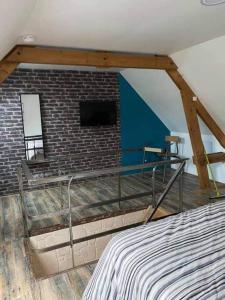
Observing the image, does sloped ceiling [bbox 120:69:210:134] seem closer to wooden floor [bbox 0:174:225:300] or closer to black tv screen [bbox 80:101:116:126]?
black tv screen [bbox 80:101:116:126]

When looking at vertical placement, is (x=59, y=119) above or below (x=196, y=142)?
above

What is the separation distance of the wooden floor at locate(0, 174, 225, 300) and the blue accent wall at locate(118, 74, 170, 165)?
4.91 ft

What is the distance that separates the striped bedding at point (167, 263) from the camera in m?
1.08

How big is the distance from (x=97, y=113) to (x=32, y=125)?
136 cm

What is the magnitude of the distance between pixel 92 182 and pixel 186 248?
13.4 feet

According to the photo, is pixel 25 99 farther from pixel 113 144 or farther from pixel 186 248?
pixel 186 248

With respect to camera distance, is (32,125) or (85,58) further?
(32,125)

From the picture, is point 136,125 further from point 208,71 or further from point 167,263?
point 167,263

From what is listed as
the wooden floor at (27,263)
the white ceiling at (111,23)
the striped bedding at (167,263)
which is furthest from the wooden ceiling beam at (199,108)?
the striped bedding at (167,263)

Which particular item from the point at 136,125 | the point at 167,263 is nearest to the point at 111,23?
the point at 167,263

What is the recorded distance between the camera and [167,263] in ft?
4.01

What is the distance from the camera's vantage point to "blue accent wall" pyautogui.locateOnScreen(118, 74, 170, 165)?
552cm

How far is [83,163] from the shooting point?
5297 millimetres

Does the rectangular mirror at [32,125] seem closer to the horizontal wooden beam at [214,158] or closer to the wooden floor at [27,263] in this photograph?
the wooden floor at [27,263]
